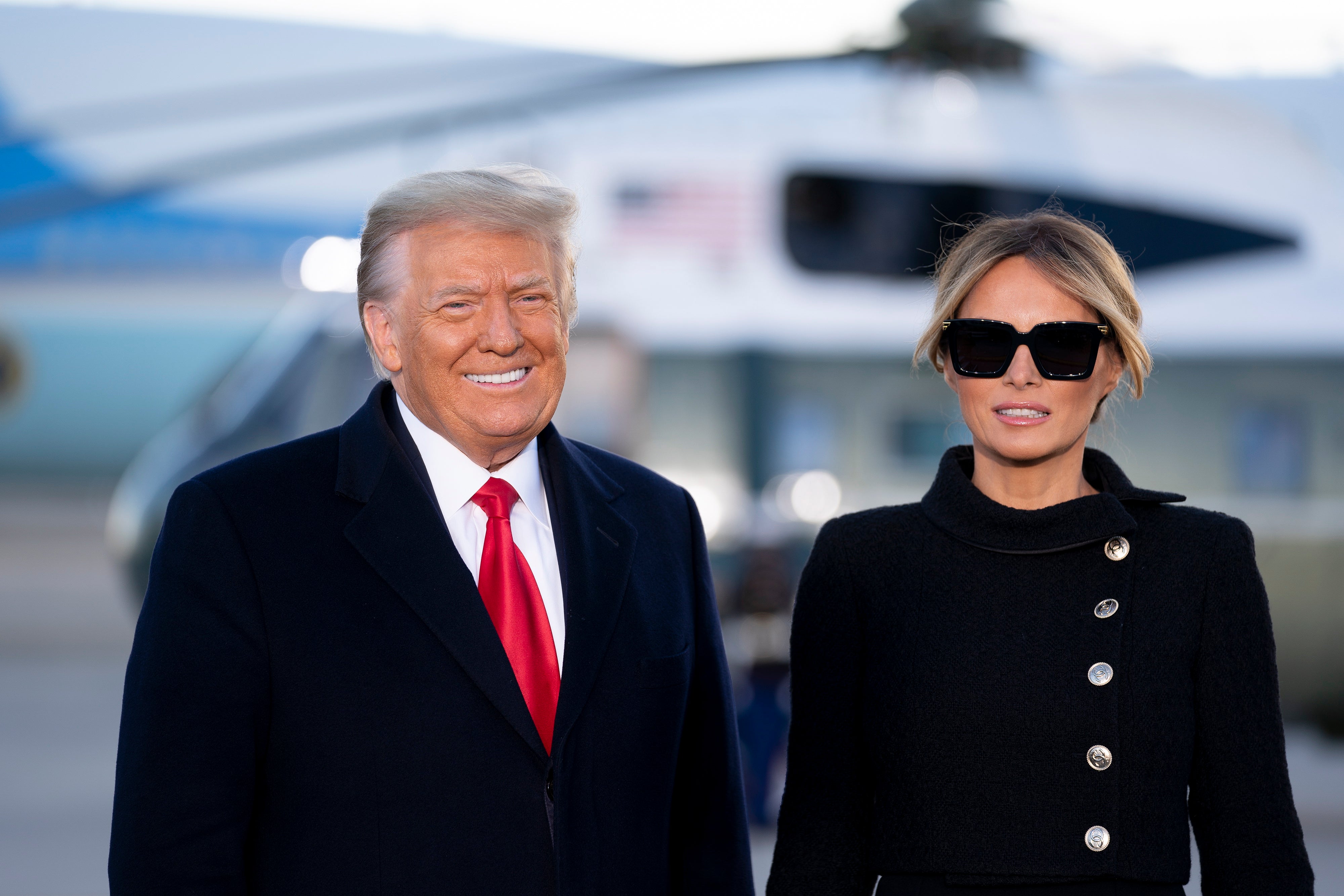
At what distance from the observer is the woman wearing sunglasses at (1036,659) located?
1606mm

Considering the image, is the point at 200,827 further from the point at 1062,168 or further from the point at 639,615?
the point at 1062,168

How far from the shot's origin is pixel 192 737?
1.49 m

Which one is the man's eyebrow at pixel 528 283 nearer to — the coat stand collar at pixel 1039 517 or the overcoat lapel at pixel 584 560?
the overcoat lapel at pixel 584 560

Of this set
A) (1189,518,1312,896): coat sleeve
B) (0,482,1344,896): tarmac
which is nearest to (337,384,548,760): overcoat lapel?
(1189,518,1312,896): coat sleeve

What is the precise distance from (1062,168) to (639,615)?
5.11 metres

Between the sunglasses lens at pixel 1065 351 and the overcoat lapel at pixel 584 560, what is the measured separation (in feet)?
2.00

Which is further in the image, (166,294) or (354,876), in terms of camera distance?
(166,294)

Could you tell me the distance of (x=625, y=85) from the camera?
648 cm

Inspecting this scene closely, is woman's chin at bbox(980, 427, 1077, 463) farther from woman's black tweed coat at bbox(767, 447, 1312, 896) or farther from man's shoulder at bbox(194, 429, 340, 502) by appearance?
man's shoulder at bbox(194, 429, 340, 502)

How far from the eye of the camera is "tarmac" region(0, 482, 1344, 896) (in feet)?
15.3

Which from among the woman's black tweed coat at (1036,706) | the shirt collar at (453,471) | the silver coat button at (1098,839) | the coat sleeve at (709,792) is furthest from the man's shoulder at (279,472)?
the silver coat button at (1098,839)

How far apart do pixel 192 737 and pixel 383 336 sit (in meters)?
0.57

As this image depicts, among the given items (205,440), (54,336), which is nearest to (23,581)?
(54,336)

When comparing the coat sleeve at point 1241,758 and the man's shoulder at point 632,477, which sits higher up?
the man's shoulder at point 632,477
